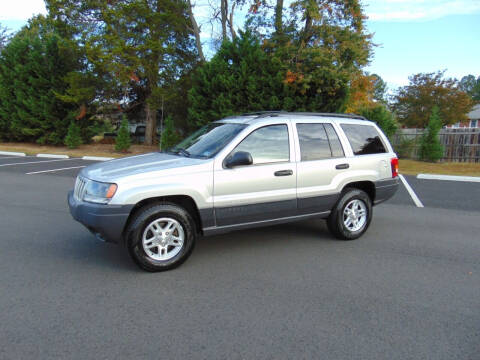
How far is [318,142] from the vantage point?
518cm

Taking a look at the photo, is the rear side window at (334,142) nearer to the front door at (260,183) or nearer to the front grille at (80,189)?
the front door at (260,183)

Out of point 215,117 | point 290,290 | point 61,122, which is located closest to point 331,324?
point 290,290

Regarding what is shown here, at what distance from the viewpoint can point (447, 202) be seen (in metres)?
8.49

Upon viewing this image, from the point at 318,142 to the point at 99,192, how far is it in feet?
9.86

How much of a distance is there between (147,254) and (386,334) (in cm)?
254

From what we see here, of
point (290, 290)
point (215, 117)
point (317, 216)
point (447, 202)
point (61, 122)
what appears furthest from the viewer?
point (61, 122)

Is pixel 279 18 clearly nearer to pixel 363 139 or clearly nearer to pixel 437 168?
pixel 437 168

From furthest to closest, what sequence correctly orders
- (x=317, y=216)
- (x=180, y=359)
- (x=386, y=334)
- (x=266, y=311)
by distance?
(x=317, y=216) < (x=266, y=311) < (x=386, y=334) < (x=180, y=359)

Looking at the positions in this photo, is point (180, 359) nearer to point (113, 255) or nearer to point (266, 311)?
point (266, 311)

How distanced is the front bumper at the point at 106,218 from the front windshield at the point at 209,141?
1224mm

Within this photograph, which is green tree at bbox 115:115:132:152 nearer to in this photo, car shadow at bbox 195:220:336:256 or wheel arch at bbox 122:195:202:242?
car shadow at bbox 195:220:336:256

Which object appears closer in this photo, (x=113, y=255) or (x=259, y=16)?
(x=113, y=255)

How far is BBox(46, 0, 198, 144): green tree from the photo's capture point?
20156 mm

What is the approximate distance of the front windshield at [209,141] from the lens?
4.63m
